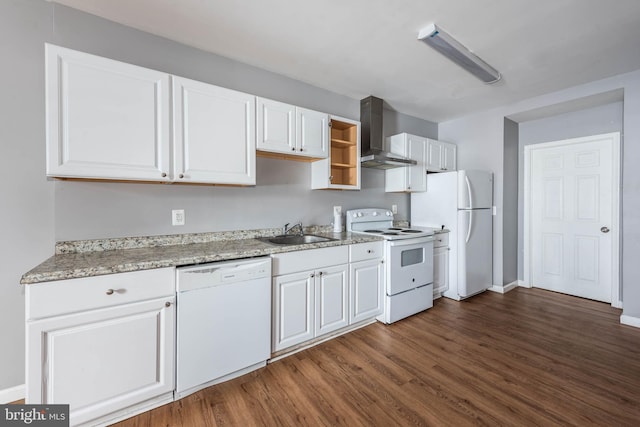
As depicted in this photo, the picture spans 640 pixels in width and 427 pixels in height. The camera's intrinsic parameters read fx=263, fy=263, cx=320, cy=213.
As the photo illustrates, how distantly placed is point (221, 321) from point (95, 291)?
2.32 ft

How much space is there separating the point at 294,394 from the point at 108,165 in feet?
6.13

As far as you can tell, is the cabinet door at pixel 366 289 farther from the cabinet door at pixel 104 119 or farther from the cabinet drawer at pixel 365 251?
the cabinet door at pixel 104 119

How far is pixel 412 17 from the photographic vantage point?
6.19 ft

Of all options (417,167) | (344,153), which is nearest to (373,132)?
(344,153)

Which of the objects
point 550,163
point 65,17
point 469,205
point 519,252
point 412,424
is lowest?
point 412,424

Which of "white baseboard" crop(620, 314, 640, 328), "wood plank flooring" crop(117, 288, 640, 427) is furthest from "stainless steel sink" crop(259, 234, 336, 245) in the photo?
"white baseboard" crop(620, 314, 640, 328)

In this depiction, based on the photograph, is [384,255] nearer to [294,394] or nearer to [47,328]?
[294,394]

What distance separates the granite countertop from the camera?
1343mm

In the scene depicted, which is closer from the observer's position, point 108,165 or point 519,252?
point 108,165

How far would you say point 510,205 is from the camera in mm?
3832

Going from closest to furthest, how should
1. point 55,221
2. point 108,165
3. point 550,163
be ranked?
point 108,165
point 55,221
point 550,163

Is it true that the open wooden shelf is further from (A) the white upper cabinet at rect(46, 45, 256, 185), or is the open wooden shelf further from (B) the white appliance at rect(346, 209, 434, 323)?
(A) the white upper cabinet at rect(46, 45, 256, 185)

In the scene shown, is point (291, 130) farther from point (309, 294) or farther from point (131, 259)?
point (131, 259)

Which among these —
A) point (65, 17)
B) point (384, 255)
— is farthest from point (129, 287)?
point (384, 255)
